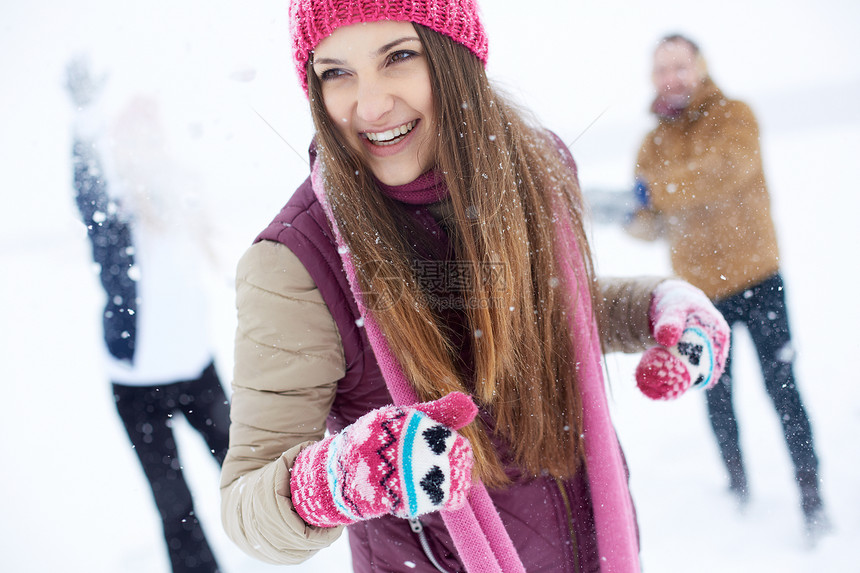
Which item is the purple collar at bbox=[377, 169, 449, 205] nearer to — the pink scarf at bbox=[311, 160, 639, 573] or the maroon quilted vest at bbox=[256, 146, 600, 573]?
the pink scarf at bbox=[311, 160, 639, 573]

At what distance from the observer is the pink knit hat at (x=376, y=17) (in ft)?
→ 2.33

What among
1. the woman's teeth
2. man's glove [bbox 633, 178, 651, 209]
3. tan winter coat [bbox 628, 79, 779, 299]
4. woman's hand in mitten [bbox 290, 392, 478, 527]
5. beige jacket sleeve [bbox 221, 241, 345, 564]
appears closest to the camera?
woman's hand in mitten [bbox 290, 392, 478, 527]

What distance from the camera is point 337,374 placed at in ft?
2.40

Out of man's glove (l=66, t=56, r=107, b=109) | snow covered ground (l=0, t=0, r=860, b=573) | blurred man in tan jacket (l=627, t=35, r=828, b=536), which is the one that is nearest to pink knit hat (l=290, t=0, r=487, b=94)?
snow covered ground (l=0, t=0, r=860, b=573)

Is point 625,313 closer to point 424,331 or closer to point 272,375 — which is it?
point 424,331

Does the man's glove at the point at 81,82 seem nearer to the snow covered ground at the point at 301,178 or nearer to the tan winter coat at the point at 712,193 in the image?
the snow covered ground at the point at 301,178

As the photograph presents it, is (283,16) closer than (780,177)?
Yes

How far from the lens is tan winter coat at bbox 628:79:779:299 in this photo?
132 centimetres

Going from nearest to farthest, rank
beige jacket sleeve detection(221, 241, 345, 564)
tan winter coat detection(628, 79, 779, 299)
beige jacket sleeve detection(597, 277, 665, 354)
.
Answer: beige jacket sleeve detection(221, 241, 345, 564), beige jacket sleeve detection(597, 277, 665, 354), tan winter coat detection(628, 79, 779, 299)

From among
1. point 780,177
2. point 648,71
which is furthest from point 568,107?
point 780,177

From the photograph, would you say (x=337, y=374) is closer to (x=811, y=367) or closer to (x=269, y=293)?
(x=269, y=293)

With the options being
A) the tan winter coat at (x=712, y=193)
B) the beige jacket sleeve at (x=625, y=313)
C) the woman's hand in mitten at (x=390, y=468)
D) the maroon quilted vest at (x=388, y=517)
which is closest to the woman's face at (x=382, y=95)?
the maroon quilted vest at (x=388, y=517)

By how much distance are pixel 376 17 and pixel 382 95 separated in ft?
0.36

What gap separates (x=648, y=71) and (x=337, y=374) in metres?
1.36
